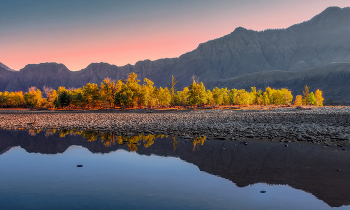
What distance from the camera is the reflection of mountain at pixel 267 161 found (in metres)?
10.4

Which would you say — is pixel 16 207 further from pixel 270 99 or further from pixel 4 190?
pixel 270 99

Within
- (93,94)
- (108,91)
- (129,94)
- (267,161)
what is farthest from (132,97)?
(267,161)

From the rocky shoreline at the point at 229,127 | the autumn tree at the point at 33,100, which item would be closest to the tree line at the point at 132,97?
the autumn tree at the point at 33,100

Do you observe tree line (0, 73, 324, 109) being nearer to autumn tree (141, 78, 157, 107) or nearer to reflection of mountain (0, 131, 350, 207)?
autumn tree (141, 78, 157, 107)

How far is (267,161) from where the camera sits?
14156mm

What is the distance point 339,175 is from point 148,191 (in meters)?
9.03

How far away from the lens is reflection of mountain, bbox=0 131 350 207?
10422 mm

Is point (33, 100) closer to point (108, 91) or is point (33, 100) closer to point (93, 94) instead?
point (93, 94)

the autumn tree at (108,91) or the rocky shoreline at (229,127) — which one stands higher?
the autumn tree at (108,91)

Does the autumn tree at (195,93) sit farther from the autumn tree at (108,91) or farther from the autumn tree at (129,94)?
the autumn tree at (108,91)

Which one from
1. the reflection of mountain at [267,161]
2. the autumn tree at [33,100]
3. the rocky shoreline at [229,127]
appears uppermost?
the autumn tree at [33,100]

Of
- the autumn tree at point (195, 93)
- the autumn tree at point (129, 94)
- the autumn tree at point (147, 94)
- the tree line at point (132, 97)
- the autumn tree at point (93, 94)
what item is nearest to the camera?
the autumn tree at point (129, 94)

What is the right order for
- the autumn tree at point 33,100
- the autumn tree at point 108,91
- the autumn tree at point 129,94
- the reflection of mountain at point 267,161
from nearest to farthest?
1. the reflection of mountain at point 267,161
2. the autumn tree at point 129,94
3. the autumn tree at point 108,91
4. the autumn tree at point 33,100

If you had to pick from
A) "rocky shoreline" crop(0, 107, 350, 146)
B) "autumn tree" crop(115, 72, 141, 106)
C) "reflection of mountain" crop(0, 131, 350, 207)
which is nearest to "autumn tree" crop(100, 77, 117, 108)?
"autumn tree" crop(115, 72, 141, 106)
